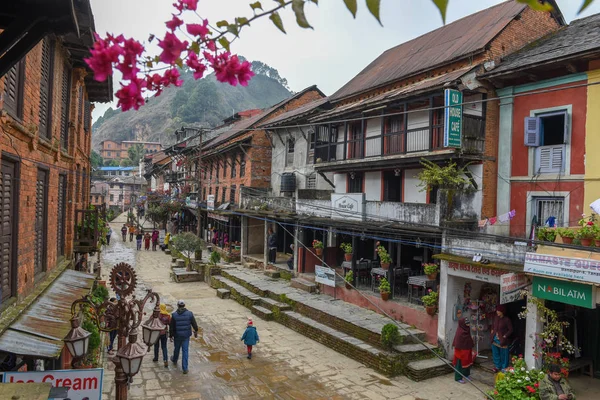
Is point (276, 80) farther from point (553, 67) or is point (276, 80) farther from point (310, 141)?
point (553, 67)

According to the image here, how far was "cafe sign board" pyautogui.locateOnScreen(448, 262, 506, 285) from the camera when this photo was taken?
12.3m

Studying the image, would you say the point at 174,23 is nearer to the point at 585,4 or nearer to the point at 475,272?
the point at 585,4

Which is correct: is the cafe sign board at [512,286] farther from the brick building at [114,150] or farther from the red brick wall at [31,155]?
the brick building at [114,150]

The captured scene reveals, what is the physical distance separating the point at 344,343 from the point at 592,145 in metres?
9.71

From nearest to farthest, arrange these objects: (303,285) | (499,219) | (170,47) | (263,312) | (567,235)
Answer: (170,47) < (567,235) < (499,219) < (263,312) < (303,285)

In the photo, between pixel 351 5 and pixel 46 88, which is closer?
pixel 351 5

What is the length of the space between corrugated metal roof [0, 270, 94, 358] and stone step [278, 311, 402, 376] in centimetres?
817

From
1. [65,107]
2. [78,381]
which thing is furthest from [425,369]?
[65,107]

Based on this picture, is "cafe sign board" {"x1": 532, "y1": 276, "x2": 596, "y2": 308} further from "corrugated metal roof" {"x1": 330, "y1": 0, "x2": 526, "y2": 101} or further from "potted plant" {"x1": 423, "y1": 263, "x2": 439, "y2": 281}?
"corrugated metal roof" {"x1": 330, "y1": 0, "x2": 526, "y2": 101}

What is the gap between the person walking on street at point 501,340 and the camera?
1246 cm

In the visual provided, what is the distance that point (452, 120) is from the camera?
47.2ft

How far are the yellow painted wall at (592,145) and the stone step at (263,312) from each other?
1216 centimetres

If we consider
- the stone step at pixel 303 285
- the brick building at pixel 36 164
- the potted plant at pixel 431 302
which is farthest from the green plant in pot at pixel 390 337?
the brick building at pixel 36 164

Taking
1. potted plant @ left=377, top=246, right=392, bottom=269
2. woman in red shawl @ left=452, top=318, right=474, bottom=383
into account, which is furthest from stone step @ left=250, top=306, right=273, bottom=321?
woman in red shawl @ left=452, top=318, right=474, bottom=383
